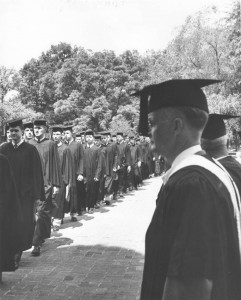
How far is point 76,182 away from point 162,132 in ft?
29.9

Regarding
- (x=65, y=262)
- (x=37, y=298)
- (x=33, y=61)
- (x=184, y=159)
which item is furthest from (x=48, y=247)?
(x=33, y=61)

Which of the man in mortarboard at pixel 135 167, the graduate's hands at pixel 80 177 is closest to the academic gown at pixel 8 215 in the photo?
the graduate's hands at pixel 80 177

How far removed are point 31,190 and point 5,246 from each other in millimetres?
Result: 1241

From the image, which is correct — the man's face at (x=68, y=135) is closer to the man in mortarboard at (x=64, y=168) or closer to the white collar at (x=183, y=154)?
the man in mortarboard at (x=64, y=168)

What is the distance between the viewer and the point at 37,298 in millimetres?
4965

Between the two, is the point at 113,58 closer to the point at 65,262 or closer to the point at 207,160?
the point at 65,262

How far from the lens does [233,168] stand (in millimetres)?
3701

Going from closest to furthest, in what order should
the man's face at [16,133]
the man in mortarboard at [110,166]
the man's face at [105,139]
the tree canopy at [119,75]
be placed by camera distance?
the man's face at [16,133]
the man in mortarboard at [110,166]
the man's face at [105,139]
the tree canopy at [119,75]

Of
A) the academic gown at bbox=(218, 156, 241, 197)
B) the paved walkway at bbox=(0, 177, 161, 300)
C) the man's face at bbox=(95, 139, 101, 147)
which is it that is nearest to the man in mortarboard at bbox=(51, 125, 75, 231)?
the paved walkway at bbox=(0, 177, 161, 300)

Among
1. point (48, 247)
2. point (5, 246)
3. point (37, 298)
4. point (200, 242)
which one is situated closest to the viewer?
point (200, 242)

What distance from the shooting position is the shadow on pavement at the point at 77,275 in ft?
16.8

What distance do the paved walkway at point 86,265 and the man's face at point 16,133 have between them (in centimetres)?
175

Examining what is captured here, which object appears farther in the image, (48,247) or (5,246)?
(48,247)

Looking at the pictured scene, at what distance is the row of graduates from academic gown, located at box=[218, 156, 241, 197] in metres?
2.94
